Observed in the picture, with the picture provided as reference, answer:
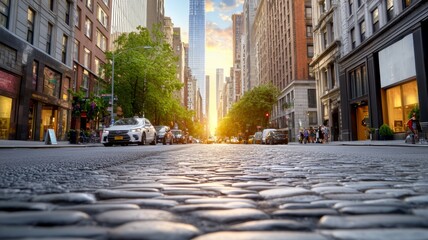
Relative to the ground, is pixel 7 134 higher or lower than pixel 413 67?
lower

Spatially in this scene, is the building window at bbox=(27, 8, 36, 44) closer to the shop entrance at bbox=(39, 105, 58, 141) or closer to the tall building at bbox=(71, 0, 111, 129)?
the shop entrance at bbox=(39, 105, 58, 141)

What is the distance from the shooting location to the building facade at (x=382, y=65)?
20.0 meters

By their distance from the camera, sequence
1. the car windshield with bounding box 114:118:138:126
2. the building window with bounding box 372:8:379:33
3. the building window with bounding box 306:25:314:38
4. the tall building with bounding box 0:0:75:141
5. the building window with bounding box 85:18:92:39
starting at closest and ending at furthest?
1. the car windshield with bounding box 114:118:138:126
2. the tall building with bounding box 0:0:75:141
3. the building window with bounding box 372:8:379:33
4. the building window with bounding box 85:18:92:39
5. the building window with bounding box 306:25:314:38

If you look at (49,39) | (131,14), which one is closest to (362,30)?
(49,39)

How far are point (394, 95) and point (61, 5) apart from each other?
2804 centimetres

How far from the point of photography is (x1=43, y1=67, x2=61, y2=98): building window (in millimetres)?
23938

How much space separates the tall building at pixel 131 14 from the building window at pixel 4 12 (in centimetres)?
1652

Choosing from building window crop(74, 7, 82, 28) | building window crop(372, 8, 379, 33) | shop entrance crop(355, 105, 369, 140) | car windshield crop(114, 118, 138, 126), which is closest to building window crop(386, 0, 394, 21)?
building window crop(372, 8, 379, 33)

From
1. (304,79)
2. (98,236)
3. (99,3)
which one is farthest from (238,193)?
(304,79)

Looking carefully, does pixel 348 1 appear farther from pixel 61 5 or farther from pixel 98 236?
pixel 98 236

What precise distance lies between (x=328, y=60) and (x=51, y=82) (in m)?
29.2

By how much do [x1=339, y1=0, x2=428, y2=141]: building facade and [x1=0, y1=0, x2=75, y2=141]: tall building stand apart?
24.1 m

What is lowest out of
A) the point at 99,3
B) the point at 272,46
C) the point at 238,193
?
the point at 238,193

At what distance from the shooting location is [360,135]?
30.2 meters
